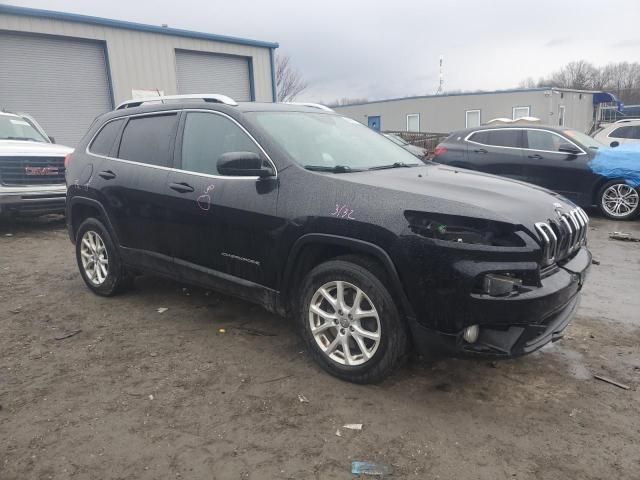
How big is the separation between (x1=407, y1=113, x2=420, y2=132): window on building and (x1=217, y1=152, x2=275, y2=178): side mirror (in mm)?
30392

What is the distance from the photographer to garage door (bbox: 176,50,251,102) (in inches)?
674

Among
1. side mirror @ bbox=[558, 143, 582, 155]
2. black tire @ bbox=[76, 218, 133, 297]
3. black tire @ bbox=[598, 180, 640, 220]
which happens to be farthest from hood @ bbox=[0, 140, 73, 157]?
black tire @ bbox=[598, 180, 640, 220]

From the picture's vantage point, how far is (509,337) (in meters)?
2.81

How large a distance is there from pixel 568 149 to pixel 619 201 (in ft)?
4.17

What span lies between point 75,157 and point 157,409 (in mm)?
3296

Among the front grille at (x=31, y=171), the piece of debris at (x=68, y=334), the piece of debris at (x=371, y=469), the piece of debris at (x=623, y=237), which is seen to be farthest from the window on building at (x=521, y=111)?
the piece of debris at (x=371, y=469)

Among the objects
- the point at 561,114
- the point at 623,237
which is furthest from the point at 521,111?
the point at 623,237

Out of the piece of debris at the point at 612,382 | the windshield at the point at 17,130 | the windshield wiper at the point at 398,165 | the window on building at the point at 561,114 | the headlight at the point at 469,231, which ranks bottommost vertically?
the piece of debris at the point at 612,382

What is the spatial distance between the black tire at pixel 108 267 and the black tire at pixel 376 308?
2.37 meters

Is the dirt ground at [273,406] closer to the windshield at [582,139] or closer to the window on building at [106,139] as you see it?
the window on building at [106,139]

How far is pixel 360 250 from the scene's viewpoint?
10.2 ft

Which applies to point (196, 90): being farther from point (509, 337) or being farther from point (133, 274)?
point (509, 337)

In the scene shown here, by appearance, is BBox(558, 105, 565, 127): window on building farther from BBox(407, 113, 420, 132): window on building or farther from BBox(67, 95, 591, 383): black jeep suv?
BBox(67, 95, 591, 383): black jeep suv

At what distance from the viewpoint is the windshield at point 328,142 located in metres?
3.67
